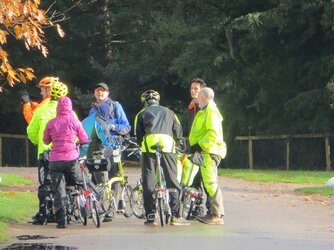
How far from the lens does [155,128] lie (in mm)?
13320

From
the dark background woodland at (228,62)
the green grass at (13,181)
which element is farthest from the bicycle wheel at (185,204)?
the dark background woodland at (228,62)

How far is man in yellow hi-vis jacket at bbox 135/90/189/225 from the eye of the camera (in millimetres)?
13188

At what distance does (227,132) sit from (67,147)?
24181 mm

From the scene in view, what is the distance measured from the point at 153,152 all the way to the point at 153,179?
375mm

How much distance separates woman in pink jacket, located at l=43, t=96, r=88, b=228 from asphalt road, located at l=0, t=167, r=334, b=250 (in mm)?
459

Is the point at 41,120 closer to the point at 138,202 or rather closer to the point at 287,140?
the point at 138,202

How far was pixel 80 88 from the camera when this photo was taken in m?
45.9

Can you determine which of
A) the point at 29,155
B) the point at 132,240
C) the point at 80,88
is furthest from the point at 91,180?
the point at 80,88

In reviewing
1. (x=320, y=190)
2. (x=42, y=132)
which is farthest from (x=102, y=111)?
(x=320, y=190)

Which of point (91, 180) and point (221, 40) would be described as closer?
point (91, 180)

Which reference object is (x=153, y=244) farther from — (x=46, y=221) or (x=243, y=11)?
(x=243, y=11)

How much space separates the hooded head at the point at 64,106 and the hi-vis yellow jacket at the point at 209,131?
1.89 meters

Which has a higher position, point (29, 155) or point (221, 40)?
point (221, 40)

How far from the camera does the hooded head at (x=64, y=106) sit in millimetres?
13000
